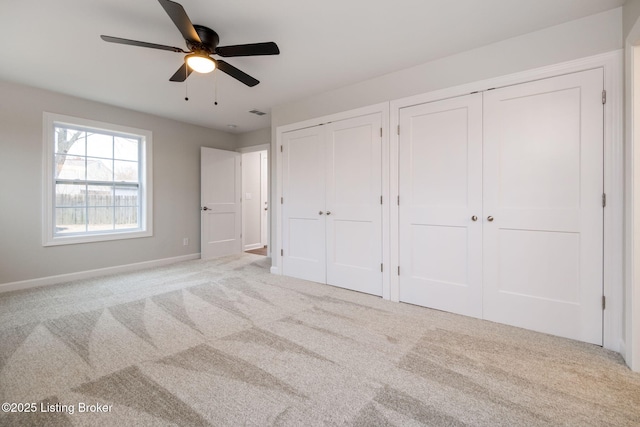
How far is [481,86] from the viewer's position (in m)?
2.51

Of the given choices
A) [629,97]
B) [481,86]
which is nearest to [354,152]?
[481,86]

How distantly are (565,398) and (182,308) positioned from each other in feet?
9.91

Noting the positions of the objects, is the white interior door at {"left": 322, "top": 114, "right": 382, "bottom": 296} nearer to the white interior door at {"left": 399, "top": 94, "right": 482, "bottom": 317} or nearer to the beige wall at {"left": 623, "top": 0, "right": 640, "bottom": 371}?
the white interior door at {"left": 399, "top": 94, "right": 482, "bottom": 317}

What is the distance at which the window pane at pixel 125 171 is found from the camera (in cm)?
436

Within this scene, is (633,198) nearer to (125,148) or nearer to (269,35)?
(269,35)

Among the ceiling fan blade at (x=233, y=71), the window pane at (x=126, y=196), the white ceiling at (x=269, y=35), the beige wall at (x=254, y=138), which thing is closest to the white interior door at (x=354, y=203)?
the white ceiling at (x=269, y=35)

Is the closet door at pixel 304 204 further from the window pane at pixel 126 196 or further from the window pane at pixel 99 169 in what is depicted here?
the window pane at pixel 99 169

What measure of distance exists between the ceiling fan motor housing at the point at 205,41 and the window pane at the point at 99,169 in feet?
10.1

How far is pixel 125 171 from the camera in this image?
445 centimetres

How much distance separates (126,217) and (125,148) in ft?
3.68

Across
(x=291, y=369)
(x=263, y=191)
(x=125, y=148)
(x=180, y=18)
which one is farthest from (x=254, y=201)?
(x=291, y=369)

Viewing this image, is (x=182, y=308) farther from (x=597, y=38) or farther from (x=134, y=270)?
(x=597, y=38)

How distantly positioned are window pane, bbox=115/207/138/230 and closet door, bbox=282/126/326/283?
2608 millimetres

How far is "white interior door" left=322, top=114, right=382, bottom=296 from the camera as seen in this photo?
10.4 ft
